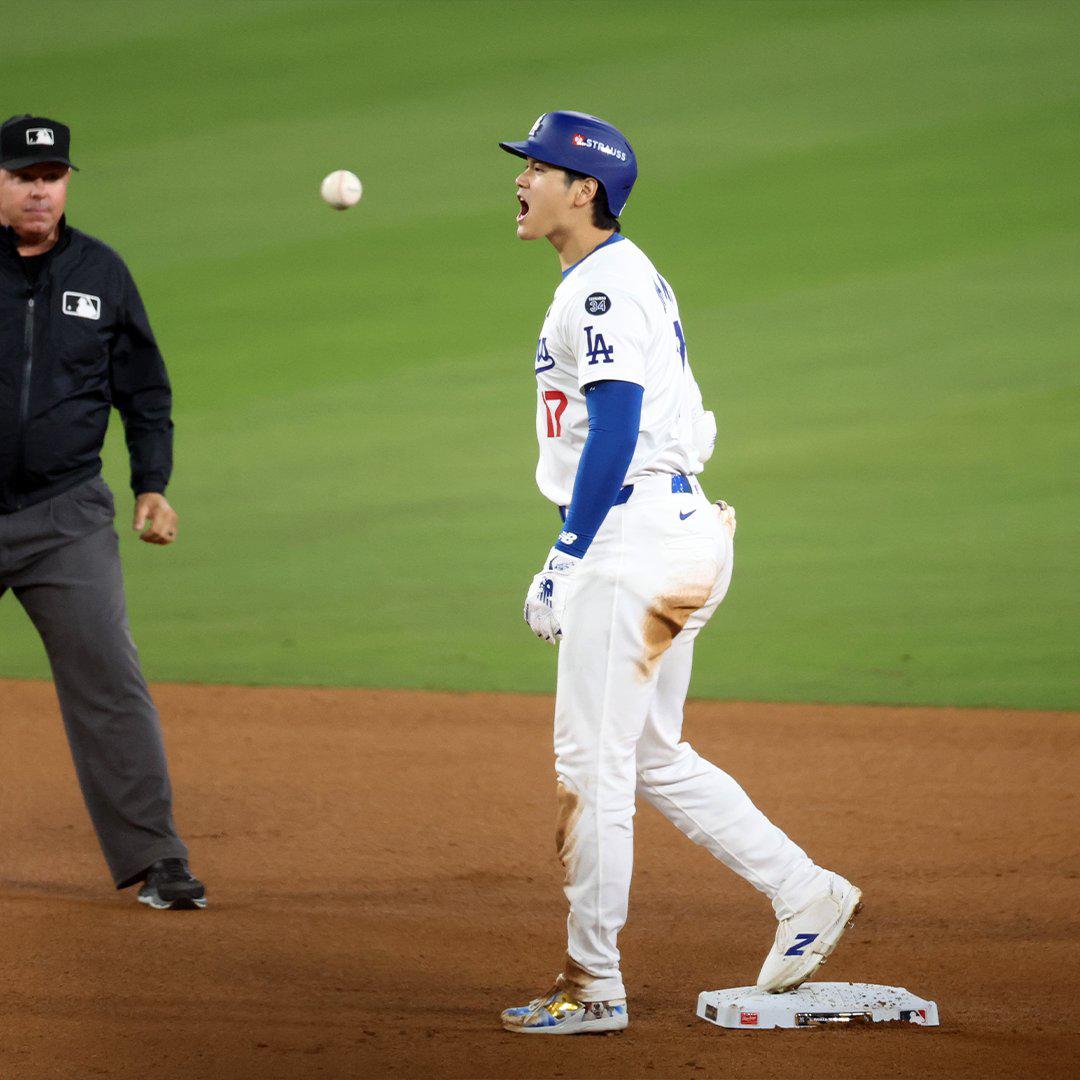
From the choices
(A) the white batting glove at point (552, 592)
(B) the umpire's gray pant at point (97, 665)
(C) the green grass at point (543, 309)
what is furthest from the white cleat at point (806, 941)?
(C) the green grass at point (543, 309)

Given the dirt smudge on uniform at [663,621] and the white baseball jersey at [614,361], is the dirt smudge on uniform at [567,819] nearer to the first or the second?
the dirt smudge on uniform at [663,621]

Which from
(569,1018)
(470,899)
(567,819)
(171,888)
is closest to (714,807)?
(567,819)

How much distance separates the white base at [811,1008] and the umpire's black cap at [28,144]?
266 cm

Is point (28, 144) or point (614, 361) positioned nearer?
point (614, 361)

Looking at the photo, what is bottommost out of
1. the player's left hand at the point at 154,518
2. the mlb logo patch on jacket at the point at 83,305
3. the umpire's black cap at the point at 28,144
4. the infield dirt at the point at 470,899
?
the infield dirt at the point at 470,899

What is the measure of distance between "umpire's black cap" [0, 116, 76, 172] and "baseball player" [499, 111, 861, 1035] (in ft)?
4.75

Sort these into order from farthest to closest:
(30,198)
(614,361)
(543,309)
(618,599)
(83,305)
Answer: (543,309)
(83,305)
(30,198)
(618,599)
(614,361)

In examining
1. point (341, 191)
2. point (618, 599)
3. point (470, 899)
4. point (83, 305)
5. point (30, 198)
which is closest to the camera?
point (618, 599)

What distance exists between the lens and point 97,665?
14.1 feet

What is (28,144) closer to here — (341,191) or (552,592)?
(552,592)

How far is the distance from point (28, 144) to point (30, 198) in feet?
0.49

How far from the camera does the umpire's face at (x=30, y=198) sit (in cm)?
422

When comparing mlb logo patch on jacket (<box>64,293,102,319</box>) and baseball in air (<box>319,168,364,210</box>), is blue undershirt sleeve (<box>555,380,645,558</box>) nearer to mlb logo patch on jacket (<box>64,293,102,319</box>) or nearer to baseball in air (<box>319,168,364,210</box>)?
mlb logo patch on jacket (<box>64,293,102,319</box>)

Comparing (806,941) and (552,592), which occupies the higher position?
(552,592)
